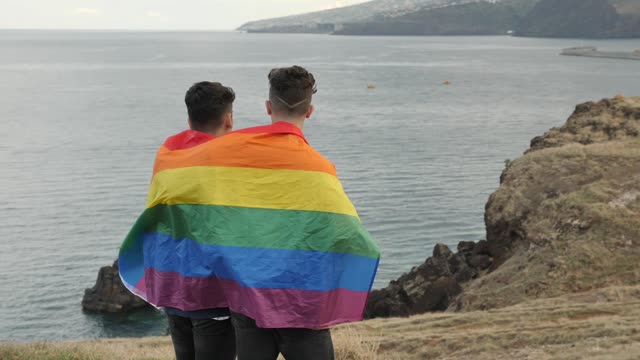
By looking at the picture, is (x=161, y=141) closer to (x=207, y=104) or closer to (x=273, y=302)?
(x=207, y=104)

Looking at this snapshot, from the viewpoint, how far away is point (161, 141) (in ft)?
226

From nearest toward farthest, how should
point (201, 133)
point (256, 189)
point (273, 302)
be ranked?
point (273, 302)
point (256, 189)
point (201, 133)

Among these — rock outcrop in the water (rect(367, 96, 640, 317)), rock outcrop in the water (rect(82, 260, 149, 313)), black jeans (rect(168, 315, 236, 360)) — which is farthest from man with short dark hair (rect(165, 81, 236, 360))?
rock outcrop in the water (rect(82, 260, 149, 313))

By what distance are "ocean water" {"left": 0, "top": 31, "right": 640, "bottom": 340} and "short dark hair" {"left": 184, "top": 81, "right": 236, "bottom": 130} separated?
26533 mm

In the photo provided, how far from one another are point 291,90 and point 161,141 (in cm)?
6525

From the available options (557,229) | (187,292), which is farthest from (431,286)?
(187,292)

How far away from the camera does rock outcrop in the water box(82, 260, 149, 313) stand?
1298 inches

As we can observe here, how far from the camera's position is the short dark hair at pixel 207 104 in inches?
220

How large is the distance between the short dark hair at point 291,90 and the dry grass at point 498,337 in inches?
164

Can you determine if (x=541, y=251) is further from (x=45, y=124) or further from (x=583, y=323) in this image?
(x=45, y=124)

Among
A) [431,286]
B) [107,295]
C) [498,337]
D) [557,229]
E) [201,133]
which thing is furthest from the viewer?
[107,295]

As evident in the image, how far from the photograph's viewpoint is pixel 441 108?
309 ft

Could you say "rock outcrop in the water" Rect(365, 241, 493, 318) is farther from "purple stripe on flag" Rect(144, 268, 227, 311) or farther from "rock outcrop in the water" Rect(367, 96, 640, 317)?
"purple stripe on flag" Rect(144, 268, 227, 311)

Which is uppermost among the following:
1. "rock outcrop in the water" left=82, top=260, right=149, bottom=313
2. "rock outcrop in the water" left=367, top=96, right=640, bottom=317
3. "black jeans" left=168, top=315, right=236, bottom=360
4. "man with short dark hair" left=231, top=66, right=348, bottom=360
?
"man with short dark hair" left=231, top=66, right=348, bottom=360
